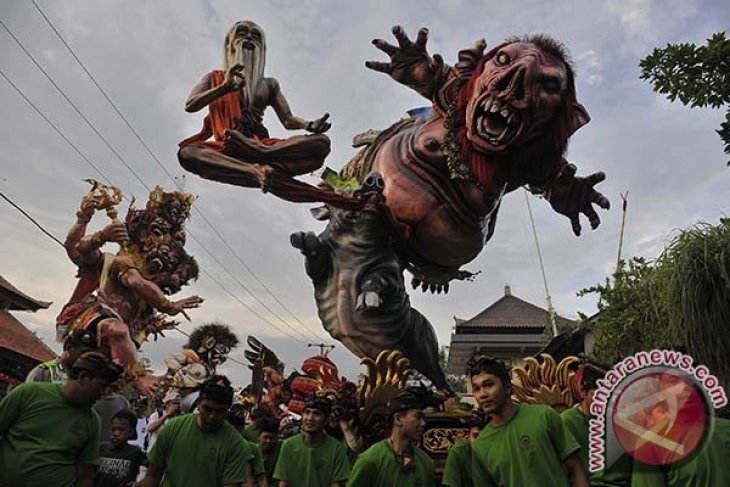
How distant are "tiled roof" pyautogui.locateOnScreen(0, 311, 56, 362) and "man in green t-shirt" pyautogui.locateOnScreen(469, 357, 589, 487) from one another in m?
13.1

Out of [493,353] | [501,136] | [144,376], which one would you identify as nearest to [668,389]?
[501,136]

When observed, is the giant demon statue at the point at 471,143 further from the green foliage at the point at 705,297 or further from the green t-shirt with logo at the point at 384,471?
the green t-shirt with logo at the point at 384,471

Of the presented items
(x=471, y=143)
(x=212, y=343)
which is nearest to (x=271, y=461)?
(x=471, y=143)

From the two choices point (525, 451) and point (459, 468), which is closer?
point (525, 451)

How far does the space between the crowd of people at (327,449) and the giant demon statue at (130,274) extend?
541 centimetres

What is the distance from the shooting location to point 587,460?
2605mm

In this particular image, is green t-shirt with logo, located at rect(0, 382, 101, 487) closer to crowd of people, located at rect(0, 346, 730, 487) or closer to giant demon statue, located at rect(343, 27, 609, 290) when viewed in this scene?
crowd of people, located at rect(0, 346, 730, 487)

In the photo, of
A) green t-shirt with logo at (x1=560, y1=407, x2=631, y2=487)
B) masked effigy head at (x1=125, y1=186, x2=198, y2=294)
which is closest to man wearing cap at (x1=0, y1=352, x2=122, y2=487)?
green t-shirt with logo at (x1=560, y1=407, x2=631, y2=487)

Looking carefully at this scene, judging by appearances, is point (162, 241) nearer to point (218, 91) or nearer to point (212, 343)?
point (212, 343)

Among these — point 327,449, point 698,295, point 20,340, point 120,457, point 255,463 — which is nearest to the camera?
point 255,463

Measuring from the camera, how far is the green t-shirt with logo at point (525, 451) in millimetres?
2242

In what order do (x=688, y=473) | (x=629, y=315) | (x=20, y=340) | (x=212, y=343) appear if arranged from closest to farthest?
(x=688, y=473) → (x=629, y=315) → (x=212, y=343) → (x=20, y=340)

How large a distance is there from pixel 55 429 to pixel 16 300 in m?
Result: 14.8

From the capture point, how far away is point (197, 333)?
9227 millimetres
